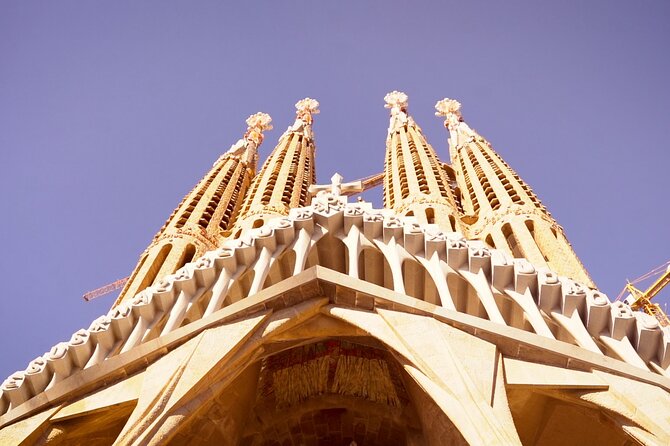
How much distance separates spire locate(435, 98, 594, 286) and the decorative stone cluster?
21.1ft

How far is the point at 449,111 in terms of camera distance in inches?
1275

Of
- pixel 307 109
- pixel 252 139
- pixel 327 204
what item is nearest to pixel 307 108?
pixel 307 109

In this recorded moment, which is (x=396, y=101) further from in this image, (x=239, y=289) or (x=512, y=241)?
(x=239, y=289)

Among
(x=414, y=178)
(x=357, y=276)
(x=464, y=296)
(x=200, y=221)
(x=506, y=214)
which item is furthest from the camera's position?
(x=414, y=178)

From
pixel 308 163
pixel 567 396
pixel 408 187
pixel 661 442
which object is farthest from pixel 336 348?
pixel 308 163

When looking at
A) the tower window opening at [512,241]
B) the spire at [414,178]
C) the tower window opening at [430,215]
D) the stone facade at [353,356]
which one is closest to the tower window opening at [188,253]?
the spire at [414,178]

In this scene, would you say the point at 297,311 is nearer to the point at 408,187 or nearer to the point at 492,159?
the point at 408,187

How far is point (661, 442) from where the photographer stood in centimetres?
636

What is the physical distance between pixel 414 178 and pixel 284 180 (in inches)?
166

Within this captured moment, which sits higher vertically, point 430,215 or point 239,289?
point 430,215

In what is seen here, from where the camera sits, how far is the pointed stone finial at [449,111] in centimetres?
3125

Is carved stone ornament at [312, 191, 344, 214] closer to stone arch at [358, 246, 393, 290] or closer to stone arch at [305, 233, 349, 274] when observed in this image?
stone arch at [305, 233, 349, 274]

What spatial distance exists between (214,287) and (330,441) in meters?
3.08

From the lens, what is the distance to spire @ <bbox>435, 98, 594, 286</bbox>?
54.5 feet
